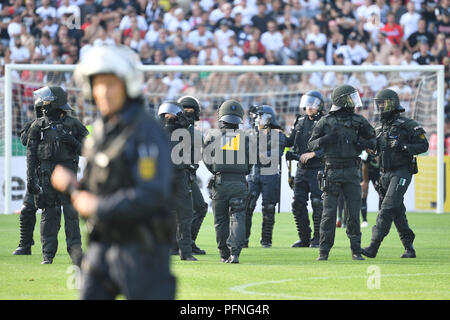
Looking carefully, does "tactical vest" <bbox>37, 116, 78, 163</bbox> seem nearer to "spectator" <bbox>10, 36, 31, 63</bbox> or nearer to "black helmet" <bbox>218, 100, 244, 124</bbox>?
"black helmet" <bbox>218, 100, 244, 124</bbox>

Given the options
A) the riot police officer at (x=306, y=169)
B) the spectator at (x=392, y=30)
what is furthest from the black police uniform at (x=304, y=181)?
the spectator at (x=392, y=30)

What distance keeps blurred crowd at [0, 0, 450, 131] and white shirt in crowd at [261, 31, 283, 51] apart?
0.03 metres

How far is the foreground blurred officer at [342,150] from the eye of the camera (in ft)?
39.3

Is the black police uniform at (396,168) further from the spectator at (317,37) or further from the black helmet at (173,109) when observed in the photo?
the spectator at (317,37)

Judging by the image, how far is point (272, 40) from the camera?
25.5 metres

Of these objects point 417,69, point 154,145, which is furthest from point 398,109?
point 154,145

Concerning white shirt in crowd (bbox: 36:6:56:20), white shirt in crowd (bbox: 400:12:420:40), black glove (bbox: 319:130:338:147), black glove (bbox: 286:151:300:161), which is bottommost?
black glove (bbox: 286:151:300:161)

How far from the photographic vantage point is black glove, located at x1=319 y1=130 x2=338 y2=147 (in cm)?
1198

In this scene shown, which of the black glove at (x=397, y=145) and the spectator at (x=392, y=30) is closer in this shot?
the black glove at (x=397, y=145)

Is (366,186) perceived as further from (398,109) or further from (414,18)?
(414,18)

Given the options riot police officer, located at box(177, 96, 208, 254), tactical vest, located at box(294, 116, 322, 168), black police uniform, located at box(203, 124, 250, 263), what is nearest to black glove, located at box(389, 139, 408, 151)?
tactical vest, located at box(294, 116, 322, 168)

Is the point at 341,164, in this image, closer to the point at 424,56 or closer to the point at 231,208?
the point at 231,208

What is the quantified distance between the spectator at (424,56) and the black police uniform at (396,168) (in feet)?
42.1
